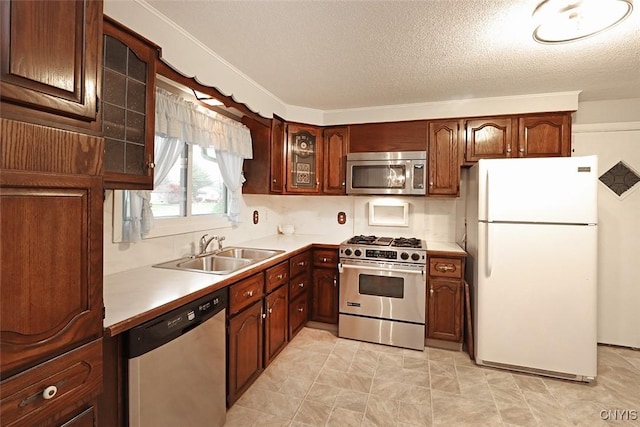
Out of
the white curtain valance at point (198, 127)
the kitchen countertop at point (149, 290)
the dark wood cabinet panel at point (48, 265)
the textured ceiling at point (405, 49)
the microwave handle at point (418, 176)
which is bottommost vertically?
the kitchen countertop at point (149, 290)

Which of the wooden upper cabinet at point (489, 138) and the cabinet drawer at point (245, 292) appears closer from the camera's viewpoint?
the cabinet drawer at point (245, 292)

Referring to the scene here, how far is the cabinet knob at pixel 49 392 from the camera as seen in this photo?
2.77 ft

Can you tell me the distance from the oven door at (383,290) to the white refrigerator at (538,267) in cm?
50

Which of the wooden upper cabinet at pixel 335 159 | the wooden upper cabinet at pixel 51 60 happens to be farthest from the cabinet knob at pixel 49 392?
the wooden upper cabinet at pixel 335 159

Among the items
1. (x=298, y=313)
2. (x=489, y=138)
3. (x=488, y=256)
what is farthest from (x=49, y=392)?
(x=489, y=138)

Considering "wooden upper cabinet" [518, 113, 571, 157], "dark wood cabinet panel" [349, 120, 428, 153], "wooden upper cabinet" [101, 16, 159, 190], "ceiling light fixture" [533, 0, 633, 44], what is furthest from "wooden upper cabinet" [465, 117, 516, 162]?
"wooden upper cabinet" [101, 16, 159, 190]

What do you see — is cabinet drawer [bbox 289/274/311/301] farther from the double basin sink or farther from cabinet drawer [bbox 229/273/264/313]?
cabinet drawer [bbox 229/273/264/313]

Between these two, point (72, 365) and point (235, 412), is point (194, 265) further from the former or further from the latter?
point (72, 365)

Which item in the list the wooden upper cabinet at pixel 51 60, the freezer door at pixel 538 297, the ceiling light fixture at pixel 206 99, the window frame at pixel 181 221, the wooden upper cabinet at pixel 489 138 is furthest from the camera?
the wooden upper cabinet at pixel 489 138

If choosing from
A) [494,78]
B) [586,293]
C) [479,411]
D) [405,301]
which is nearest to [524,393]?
[479,411]

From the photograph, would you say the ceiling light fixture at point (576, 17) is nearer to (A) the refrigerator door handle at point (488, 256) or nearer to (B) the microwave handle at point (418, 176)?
(A) the refrigerator door handle at point (488, 256)

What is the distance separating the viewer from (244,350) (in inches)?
80.7

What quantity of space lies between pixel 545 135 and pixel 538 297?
1483mm

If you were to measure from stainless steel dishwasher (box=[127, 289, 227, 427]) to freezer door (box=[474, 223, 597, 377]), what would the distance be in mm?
2052
